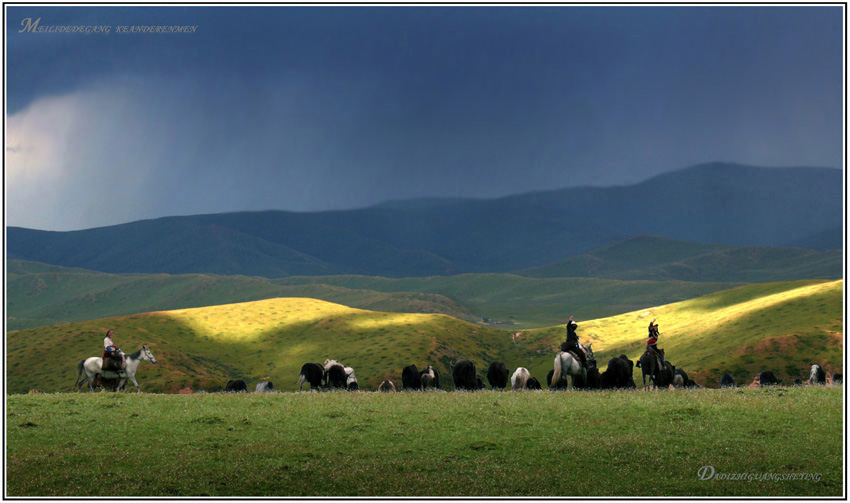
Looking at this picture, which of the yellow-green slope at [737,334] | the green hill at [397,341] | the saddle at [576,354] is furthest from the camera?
the green hill at [397,341]

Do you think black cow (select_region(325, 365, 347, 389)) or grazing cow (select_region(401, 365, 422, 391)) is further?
black cow (select_region(325, 365, 347, 389))

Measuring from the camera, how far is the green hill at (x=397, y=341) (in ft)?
190

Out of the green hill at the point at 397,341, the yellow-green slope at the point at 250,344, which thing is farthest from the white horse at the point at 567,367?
the yellow-green slope at the point at 250,344

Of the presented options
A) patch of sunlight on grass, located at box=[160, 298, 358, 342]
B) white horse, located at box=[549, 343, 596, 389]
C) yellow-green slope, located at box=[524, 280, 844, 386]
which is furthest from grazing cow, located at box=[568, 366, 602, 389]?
patch of sunlight on grass, located at box=[160, 298, 358, 342]

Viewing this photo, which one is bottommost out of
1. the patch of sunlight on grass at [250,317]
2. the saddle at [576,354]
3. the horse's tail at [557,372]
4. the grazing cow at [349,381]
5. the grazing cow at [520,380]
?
the grazing cow at [349,381]

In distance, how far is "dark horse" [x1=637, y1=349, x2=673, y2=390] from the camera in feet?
113

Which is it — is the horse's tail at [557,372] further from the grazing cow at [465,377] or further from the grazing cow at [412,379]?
the grazing cow at [412,379]

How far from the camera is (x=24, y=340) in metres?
85.0

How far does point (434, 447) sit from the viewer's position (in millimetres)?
20406

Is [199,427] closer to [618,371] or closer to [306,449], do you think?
[306,449]

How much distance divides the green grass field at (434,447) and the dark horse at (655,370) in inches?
275

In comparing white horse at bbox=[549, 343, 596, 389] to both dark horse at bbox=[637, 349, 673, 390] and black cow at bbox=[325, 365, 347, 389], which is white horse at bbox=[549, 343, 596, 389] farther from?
black cow at bbox=[325, 365, 347, 389]

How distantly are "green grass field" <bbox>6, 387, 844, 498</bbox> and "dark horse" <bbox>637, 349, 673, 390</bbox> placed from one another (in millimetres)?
6978

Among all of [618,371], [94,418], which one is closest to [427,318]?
[618,371]
